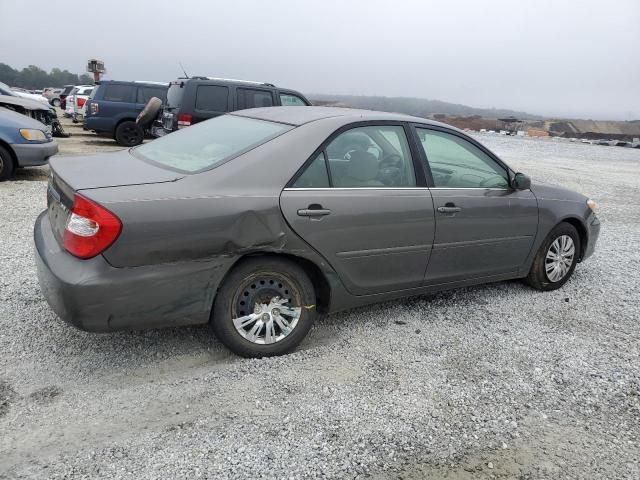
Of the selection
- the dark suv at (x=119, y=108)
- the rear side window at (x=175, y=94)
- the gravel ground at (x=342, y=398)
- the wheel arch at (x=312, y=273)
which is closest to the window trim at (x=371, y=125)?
the wheel arch at (x=312, y=273)

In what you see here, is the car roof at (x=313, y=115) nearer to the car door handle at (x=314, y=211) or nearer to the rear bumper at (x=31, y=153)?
the car door handle at (x=314, y=211)

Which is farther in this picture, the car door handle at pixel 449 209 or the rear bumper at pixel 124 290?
the car door handle at pixel 449 209

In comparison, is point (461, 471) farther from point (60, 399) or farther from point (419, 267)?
point (60, 399)

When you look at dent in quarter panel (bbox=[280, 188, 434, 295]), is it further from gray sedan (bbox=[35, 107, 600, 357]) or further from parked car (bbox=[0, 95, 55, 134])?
parked car (bbox=[0, 95, 55, 134])

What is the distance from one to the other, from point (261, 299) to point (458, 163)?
1.91 m

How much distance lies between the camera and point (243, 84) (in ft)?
36.3

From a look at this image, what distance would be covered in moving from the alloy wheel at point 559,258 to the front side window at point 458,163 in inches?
36.6

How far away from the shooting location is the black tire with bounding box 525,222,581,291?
15.5 ft

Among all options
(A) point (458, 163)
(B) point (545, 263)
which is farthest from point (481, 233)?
(B) point (545, 263)

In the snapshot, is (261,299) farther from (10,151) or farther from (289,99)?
(289,99)

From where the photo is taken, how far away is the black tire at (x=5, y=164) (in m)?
7.95

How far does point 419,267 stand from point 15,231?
446cm

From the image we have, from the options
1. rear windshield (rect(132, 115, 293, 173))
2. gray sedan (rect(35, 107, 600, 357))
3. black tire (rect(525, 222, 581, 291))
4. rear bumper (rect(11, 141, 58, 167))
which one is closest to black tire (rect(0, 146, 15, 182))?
rear bumper (rect(11, 141, 58, 167))

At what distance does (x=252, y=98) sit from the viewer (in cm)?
1117
